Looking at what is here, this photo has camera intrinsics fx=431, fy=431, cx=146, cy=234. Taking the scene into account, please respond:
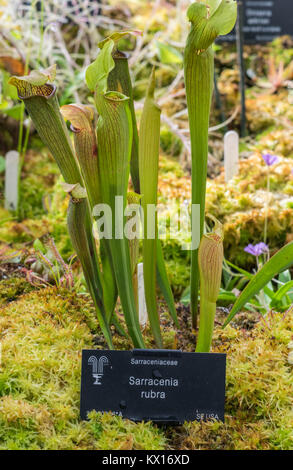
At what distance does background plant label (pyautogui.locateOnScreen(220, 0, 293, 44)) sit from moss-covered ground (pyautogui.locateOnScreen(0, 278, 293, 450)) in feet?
6.26

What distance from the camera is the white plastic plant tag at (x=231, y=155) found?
1.55 metres

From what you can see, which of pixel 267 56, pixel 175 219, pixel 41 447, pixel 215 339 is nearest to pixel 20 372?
pixel 41 447

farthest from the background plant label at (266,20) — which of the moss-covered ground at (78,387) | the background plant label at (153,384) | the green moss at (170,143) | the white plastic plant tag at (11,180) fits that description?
the background plant label at (153,384)

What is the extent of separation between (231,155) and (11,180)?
857mm

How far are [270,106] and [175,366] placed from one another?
165 centimetres

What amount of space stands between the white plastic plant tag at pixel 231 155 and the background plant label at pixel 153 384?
3.11 feet

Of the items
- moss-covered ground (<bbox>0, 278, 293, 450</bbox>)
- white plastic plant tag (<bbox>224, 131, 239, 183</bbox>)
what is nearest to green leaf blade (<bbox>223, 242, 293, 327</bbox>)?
moss-covered ground (<bbox>0, 278, 293, 450</bbox>)

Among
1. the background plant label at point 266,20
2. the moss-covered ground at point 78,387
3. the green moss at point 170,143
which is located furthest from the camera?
the background plant label at point 266,20

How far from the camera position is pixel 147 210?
2.80ft

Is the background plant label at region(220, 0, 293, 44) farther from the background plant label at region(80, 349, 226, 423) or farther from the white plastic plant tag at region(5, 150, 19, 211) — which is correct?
the background plant label at region(80, 349, 226, 423)

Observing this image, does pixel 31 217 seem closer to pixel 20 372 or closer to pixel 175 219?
pixel 175 219

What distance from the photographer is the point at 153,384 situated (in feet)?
2.51

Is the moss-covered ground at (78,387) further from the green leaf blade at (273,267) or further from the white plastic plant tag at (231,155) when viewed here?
the white plastic plant tag at (231,155)

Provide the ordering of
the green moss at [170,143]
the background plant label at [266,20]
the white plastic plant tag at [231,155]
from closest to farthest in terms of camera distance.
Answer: the white plastic plant tag at [231,155] < the green moss at [170,143] < the background plant label at [266,20]
